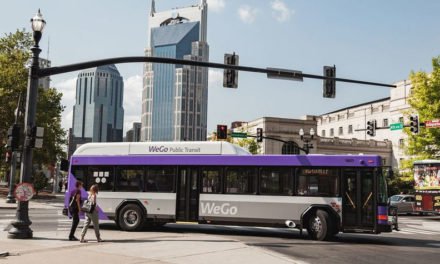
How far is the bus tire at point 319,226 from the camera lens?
16125mm

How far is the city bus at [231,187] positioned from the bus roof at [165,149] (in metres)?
0.04

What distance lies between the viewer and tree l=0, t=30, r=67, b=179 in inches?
1608

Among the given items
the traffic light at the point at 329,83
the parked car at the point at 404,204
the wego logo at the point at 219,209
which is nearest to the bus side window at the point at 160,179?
the wego logo at the point at 219,209

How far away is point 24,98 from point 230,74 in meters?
29.1

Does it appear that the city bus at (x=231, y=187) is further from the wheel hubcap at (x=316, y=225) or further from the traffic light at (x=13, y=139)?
the traffic light at (x=13, y=139)

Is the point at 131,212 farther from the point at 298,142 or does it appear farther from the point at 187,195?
the point at 298,142

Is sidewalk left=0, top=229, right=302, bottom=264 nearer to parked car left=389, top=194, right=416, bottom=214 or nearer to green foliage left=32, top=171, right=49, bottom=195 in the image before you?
parked car left=389, top=194, right=416, bottom=214

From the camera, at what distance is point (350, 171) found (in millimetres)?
16422

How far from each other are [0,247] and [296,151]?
62.1 m

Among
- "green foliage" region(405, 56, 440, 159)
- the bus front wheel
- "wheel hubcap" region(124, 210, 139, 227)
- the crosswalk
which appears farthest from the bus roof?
"green foliage" region(405, 56, 440, 159)

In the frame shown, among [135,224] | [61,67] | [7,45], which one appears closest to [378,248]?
[135,224]

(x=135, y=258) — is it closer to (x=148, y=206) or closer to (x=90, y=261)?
(x=90, y=261)

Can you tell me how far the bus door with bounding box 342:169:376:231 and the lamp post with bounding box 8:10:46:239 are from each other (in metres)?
9.78

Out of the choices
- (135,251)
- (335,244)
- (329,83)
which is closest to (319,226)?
(335,244)
